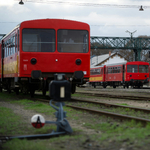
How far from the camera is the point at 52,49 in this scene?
13.1 metres

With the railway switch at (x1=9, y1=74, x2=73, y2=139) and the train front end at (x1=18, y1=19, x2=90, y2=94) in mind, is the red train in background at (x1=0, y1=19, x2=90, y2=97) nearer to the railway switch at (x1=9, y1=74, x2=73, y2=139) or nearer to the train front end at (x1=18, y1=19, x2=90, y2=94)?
the train front end at (x1=18, y1=19, x2=90, y2=94)

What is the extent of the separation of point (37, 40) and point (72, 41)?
146 centimetres

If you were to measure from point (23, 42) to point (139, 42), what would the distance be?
53.8 m

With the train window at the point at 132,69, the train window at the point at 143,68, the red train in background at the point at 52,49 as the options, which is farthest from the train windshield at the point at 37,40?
the train window at the point at 143,68

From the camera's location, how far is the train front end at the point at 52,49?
13.0 meters

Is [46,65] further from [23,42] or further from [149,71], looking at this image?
[149,71]

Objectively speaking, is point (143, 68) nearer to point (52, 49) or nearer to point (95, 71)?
point (95, 71)

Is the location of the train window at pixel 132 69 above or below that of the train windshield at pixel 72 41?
below

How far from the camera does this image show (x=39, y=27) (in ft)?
42.9

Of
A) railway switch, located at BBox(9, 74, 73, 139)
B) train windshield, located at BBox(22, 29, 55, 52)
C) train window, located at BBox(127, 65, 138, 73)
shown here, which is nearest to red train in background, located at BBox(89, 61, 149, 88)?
train window, located at BBox(127, 65, 138, 73)

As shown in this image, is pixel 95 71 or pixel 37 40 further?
pixel 95 71

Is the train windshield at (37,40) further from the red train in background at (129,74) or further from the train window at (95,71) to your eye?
the train window at (95,71)

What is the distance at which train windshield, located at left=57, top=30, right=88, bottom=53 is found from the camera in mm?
13148

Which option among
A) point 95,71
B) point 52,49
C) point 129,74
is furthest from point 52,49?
point 95,71
